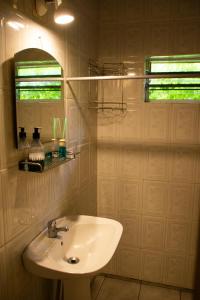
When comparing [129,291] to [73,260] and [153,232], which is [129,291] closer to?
[153,232]

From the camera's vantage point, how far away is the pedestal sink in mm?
1163

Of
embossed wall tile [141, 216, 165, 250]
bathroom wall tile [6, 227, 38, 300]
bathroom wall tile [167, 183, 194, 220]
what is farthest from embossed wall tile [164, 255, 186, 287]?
bathroom wall tile [6, 227, 38, 300]

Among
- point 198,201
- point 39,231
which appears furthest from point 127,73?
point 39,231

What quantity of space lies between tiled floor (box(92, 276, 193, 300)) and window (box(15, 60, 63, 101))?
1.79 meters

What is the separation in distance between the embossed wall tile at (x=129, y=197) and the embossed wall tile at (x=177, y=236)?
33cm

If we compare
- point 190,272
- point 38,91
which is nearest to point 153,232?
point 190,272

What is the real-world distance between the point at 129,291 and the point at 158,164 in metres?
1.19

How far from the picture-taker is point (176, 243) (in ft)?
7.70

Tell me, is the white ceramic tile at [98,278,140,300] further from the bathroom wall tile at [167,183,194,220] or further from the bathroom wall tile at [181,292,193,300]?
the bathroom wall tile at [167,183,194,220]

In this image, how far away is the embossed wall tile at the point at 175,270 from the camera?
2361mm

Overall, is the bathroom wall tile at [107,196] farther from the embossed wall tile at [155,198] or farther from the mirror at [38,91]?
the mirror at [38,91]

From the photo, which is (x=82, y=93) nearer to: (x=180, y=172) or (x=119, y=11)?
(x=119, y=11)

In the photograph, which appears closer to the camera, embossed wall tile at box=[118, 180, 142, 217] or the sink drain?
the sink drain

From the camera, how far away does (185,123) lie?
2.18 m
